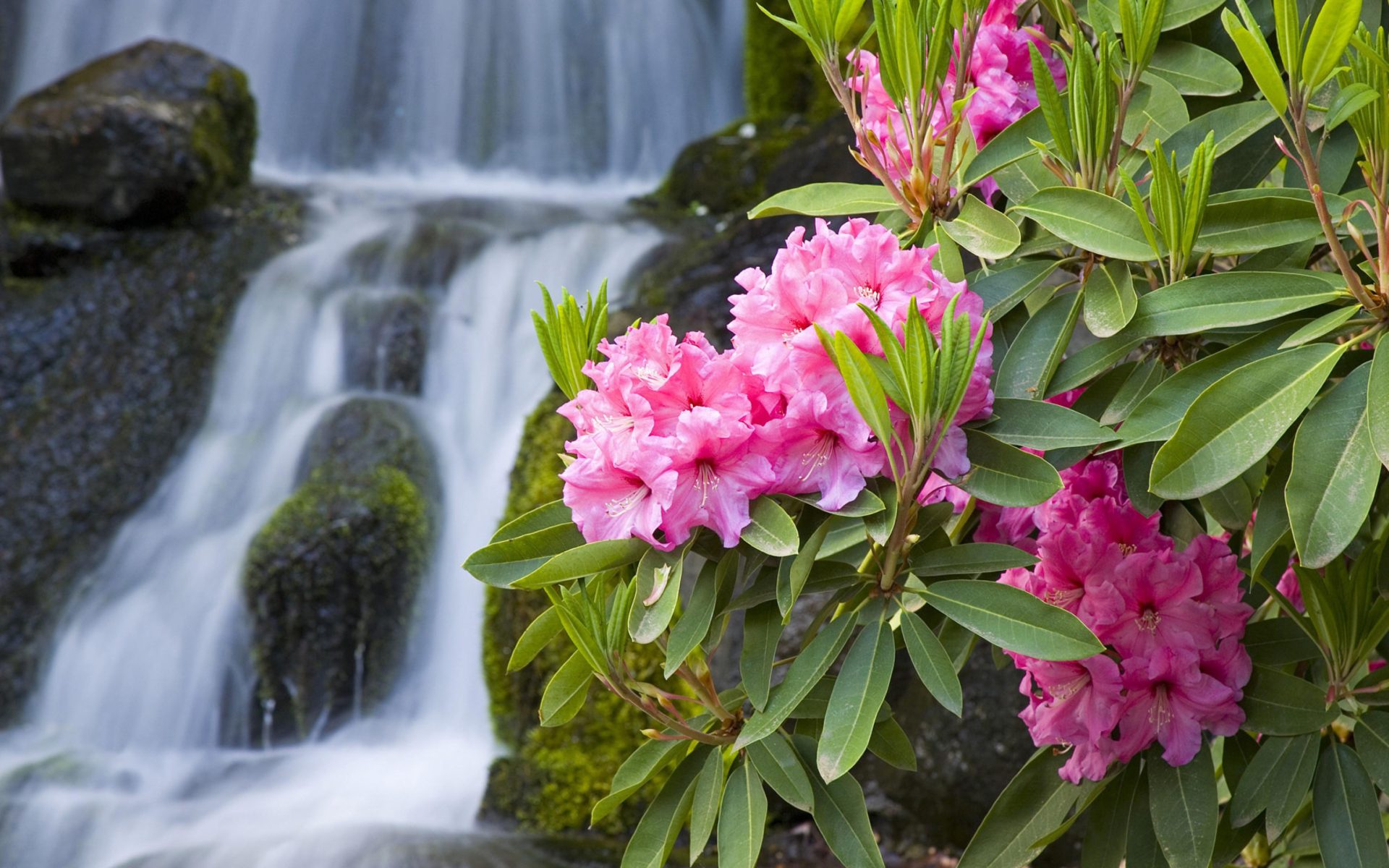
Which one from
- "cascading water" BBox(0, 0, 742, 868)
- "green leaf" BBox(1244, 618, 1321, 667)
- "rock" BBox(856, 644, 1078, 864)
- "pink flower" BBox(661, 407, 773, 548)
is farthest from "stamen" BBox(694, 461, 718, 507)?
"cascading water" BBox(0, 0, 742, 868)

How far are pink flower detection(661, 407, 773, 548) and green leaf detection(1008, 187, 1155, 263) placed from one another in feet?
0.99

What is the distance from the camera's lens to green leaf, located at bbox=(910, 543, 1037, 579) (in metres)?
0.86

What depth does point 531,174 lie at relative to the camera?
762cm

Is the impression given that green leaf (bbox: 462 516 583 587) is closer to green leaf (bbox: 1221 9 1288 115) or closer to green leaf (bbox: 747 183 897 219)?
green leaf (bbox: 747 183 897 219)

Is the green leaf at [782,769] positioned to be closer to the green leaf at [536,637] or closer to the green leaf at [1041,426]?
the green leaf at [536,637]

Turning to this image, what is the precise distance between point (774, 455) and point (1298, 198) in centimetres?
45

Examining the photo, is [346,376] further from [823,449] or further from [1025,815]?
[823,449]

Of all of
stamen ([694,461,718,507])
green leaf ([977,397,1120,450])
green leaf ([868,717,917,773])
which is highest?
green leaf ([977,397,1120,450])

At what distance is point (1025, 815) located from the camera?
110cm

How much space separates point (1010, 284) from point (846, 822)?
0.45 metres

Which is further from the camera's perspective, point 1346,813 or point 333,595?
point 333,595

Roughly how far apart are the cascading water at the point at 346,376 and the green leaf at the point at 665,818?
2.07 metres

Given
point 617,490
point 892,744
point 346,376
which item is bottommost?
point 892,744

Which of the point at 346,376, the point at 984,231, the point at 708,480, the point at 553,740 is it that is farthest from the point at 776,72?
the point at 708,480
